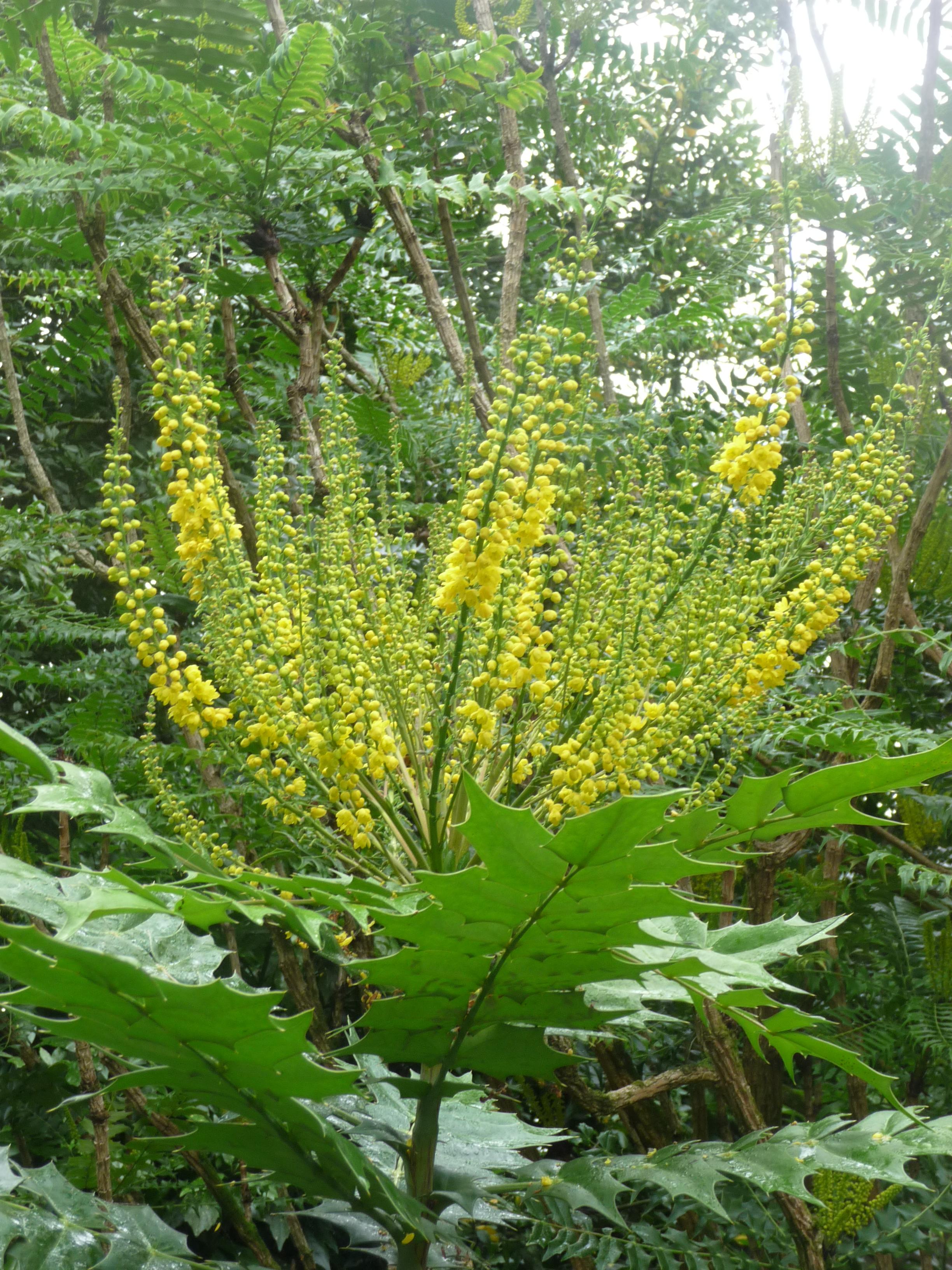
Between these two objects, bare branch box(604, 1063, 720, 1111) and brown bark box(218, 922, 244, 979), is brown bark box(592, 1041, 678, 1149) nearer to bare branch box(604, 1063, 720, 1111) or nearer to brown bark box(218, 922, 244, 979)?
bare branch box(604, 1063, 720, 1111)

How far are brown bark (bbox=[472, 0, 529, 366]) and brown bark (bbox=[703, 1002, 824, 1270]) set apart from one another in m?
0.95

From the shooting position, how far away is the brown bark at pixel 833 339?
5.36ft

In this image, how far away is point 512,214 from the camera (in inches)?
61.6

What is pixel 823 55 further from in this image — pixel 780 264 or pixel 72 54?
pixel 72 54

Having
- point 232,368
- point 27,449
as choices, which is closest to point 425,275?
point 232,368

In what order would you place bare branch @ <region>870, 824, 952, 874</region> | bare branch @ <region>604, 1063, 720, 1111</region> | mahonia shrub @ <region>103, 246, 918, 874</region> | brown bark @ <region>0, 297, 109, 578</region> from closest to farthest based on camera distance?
mahonia shrub @ <region>103, 246, 918, 874</region> < bare branch @ <region>604, 1063, 720, 1111</region> < bare branch @ <region>870, 824, 952, 874</region> < brown bark @ <region>0, 297, 109, 578</region>

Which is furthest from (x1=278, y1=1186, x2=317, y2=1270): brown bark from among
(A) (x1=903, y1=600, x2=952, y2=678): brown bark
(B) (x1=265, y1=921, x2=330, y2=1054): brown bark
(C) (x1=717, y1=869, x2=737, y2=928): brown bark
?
(A) (x1=903, y1=600, x2=952, y2=678): brown bark

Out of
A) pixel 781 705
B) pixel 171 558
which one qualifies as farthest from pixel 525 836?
pixel 171 558

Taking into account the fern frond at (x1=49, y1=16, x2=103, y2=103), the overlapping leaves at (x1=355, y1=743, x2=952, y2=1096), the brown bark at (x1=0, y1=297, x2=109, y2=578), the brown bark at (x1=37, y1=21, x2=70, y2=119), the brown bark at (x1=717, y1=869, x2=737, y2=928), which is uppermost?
the fern frond at (x1=49, y1=16, x2=103, y2=103)

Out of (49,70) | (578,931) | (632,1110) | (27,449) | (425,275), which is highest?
(49,70)

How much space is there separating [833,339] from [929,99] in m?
0.45

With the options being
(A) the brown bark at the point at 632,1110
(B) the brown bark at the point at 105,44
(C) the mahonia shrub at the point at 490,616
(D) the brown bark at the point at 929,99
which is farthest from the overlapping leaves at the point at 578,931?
(D) the brown bark at the point at 929,99

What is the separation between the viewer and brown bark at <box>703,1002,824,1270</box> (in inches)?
39.9

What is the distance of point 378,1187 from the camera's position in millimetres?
562
